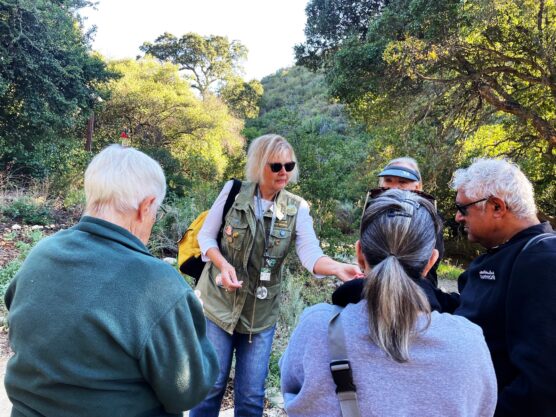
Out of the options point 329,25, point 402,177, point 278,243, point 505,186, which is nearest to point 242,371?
point 278,243

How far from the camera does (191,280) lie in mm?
5910

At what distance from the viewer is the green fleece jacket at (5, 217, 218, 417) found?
1166 mm

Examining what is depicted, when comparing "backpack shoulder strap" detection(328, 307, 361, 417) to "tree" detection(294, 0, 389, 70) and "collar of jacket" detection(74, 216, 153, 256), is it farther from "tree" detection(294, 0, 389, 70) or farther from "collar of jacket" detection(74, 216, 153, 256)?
"tree" detection(294, 0, 389, 70)

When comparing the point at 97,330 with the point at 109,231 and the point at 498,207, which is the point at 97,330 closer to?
the point at 109,231

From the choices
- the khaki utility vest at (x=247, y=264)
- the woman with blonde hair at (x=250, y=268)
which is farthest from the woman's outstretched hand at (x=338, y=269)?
the khaki utility vest at (x=247, y=264)

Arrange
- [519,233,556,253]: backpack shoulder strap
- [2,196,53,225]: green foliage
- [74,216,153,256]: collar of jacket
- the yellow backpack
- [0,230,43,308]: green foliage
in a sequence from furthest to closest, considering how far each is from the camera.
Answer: [2,196,53,225]: green foliage < [0,230,43,308]: green foliage < the yellow backpack < [519,233,556,253]: backpack shoulder strap < [74,216,153,256]: collar of jacket

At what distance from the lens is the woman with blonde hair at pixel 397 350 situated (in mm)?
1033

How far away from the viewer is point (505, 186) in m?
1.69

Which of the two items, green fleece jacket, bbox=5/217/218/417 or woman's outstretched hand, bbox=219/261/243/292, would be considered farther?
woman's outstretched hand, bbox=219/261/243/292

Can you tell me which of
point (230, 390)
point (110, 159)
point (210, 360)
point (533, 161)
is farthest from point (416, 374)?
point (533, 161)

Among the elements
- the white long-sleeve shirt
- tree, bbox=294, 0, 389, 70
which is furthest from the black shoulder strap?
tree, bbox=294, 0, 389, 70

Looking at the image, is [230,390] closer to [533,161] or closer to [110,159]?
[110,159]

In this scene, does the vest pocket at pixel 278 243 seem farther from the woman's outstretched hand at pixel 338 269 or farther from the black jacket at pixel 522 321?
the black jacket at pixel 522 321

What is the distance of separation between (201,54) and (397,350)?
37.0m
